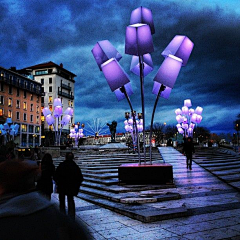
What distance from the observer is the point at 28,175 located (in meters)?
1.71

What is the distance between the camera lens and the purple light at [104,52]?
1088cm

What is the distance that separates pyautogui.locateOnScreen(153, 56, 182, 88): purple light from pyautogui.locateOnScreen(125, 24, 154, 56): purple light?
76 cm

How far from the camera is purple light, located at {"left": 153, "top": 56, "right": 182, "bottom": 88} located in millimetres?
10258

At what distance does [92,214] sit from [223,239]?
11.1 feet

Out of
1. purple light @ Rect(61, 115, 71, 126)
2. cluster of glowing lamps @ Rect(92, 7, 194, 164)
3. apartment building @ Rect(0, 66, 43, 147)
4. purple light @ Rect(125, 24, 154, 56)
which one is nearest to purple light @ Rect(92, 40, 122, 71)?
cluster of glowing lamps @ Rect(92, 7, 194, 164)

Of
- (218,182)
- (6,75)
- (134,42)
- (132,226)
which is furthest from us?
(6,75)

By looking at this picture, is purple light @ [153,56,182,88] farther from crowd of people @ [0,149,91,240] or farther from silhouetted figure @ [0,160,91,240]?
silhouetted figure @ [0,160,91,240]

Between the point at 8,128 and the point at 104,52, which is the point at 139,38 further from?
the point at 8,128

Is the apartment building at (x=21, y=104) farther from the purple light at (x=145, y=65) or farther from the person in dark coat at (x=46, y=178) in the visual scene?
the person in dark coat at (x=46, y=178)

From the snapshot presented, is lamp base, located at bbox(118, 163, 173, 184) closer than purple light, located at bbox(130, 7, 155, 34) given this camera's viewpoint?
Yes

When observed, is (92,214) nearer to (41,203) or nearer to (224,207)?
(224,207)

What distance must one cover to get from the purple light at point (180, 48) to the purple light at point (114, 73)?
6.56 ft

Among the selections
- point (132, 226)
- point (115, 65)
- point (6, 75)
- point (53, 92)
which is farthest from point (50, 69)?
point (132, 226)

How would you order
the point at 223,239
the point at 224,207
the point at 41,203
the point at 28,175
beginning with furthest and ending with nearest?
the point at 224,207 → the point at 223,239 → the point at 28,175 → the point at 41,203
